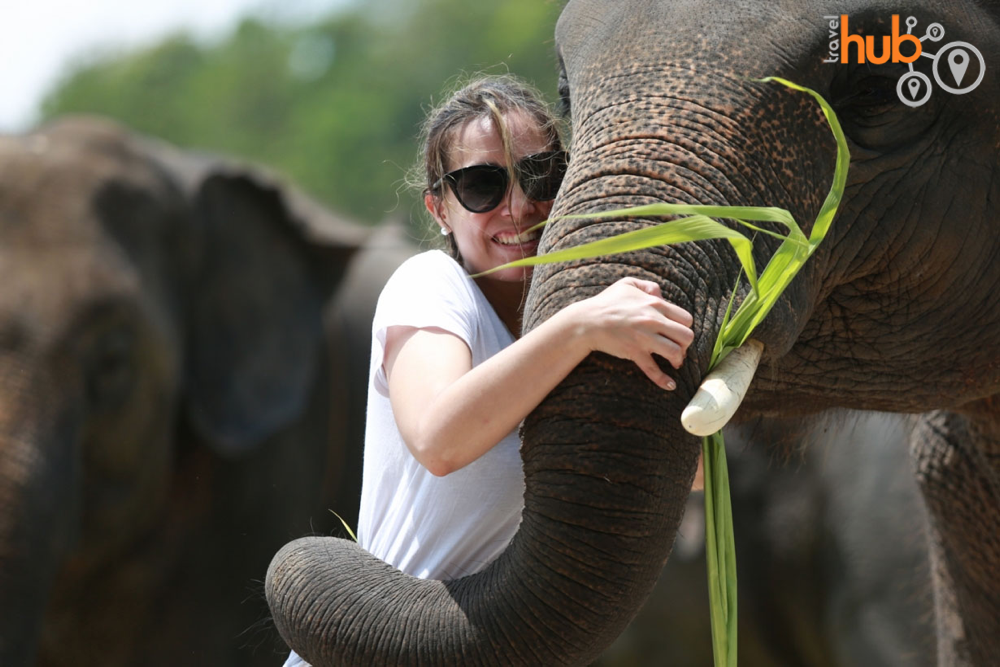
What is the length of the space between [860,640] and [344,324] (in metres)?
3.40

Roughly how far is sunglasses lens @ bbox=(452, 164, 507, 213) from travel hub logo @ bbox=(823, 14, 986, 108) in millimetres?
489

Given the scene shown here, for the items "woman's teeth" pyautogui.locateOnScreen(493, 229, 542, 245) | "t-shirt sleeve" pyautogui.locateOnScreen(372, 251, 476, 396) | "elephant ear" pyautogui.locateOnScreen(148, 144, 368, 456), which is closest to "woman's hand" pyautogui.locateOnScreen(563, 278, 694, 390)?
"t-shirt sleeve" pyautogui.locateOnScreen(372, 251, 476, 396)

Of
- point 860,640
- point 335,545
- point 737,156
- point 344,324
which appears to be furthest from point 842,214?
point 344,324

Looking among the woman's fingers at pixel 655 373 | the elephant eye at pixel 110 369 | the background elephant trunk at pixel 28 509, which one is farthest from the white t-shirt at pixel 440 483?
the elephant eye at pixel 110 369

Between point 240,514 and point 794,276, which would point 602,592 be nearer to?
point 794,276

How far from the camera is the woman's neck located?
2215mm

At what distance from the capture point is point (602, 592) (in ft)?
5.51

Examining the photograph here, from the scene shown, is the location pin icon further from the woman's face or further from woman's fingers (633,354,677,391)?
woman's fingers (633,354,677,391)

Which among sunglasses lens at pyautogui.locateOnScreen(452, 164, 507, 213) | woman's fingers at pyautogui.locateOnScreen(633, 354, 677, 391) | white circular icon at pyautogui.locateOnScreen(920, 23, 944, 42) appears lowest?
woman's fingers at pyautogui.locateOnScreen(633, 354, 677, 391)

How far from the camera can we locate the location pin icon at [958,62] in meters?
2.06

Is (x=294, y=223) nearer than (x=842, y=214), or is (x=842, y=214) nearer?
(x=842, y=214)

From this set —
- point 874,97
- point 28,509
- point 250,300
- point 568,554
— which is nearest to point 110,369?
point 28,509

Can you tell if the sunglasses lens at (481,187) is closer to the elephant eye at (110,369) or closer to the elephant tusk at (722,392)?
the elephant tusk at (722,392)

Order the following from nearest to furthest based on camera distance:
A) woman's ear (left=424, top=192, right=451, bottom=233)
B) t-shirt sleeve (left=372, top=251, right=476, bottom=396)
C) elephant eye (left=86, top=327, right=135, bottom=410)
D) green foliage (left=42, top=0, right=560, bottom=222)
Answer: t-shirt sleeve (left=372, top=251, right=476, bottom=396) → woman's ear (left=424, top=192, right=451, bottom=233) → elephant eye (left=86, top=327, right=135, bottom=410) → green foliage (left=42, top=0, right=560, bottom=222)
